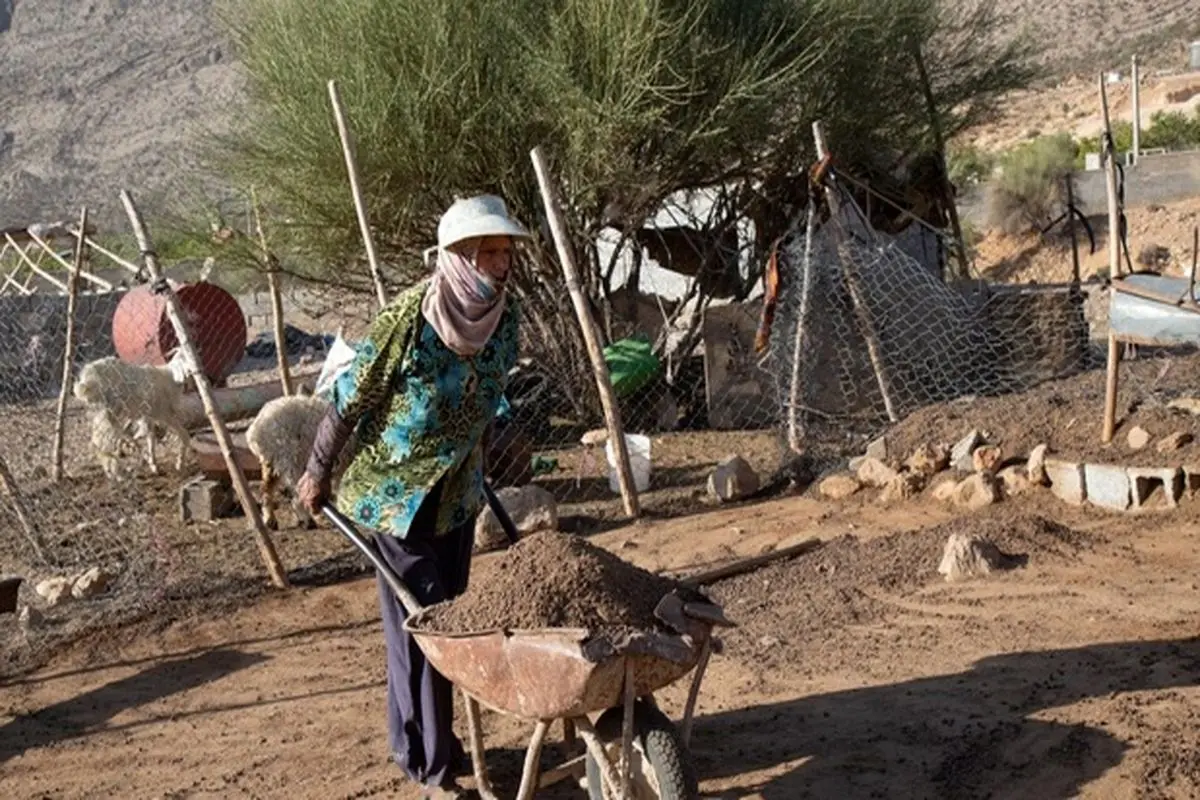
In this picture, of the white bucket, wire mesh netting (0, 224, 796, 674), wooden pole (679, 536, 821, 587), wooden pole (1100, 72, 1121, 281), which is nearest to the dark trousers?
wooden pole (679, 536, 821, 587)

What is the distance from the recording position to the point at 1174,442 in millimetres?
8062

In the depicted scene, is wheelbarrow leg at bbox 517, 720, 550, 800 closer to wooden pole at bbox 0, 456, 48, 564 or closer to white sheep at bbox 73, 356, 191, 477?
wooden pole at bbox 0, 456, 48, 564

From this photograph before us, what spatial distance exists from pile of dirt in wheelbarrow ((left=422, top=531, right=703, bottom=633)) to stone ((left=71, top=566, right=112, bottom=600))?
4287 millimetres

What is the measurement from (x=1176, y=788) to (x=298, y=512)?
6377mm

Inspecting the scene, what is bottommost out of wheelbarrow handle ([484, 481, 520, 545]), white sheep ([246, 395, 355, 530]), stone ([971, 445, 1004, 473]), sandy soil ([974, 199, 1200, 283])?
sandy soil ([974, 199, 1200, 283])

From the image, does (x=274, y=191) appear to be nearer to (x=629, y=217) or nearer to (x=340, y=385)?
(x=629, y=217)

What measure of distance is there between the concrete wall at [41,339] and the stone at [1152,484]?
981cm

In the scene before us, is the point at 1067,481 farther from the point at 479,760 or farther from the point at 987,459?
the point at 479,760

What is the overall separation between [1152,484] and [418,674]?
452cm

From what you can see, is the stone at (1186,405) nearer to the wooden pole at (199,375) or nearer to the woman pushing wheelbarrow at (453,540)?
the woman pushing wheelbarrow at (453,540)

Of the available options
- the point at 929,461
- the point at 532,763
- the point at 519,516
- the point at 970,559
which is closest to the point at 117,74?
the point at 519,516

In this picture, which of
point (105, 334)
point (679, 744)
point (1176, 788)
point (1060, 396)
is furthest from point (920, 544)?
point (105, 334)

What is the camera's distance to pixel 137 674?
7.18m

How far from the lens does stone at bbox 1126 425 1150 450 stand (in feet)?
27.0
